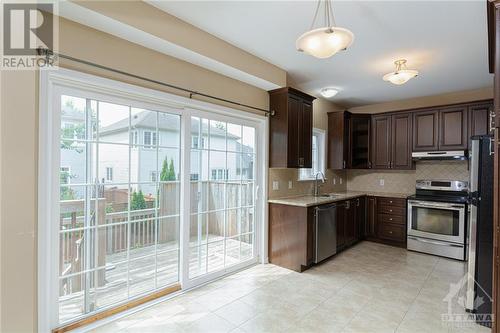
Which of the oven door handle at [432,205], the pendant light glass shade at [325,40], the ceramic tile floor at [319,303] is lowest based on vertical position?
the ceramic tile floor at [319,303]

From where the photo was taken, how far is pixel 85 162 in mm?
2213

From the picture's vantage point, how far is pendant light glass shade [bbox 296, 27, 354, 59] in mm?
1871

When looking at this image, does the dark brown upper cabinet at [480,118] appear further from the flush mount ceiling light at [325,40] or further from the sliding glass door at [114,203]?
the sliding glass door at [114,203]

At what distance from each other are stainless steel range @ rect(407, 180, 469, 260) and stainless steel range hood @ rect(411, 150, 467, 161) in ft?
1.60

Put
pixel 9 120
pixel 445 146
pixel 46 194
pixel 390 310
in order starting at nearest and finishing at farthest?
pixel 9 120 → pixel 46 194 → pixel 390 310 → pixel 445 146

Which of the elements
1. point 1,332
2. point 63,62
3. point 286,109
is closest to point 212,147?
point 286,109

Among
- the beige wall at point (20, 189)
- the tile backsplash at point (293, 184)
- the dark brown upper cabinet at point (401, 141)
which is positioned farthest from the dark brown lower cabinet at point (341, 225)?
the beige wall at point (20, 189)

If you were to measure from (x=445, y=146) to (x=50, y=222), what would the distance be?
567 centimetres

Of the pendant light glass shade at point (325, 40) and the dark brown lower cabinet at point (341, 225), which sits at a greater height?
the pendant light glass shade at point (325, 40)

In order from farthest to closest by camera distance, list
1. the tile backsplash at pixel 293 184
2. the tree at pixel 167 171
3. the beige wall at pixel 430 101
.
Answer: the beige wall at pixel 430 101 → the tile backsplash at pixel 293 184 → the tree at pixel 167 171

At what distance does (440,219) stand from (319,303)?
2.93 metres

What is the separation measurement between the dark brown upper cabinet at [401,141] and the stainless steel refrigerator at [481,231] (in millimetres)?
2523

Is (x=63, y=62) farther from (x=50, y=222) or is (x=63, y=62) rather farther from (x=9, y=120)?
(x=50, y=222)

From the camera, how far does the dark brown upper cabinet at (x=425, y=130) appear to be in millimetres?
4602
